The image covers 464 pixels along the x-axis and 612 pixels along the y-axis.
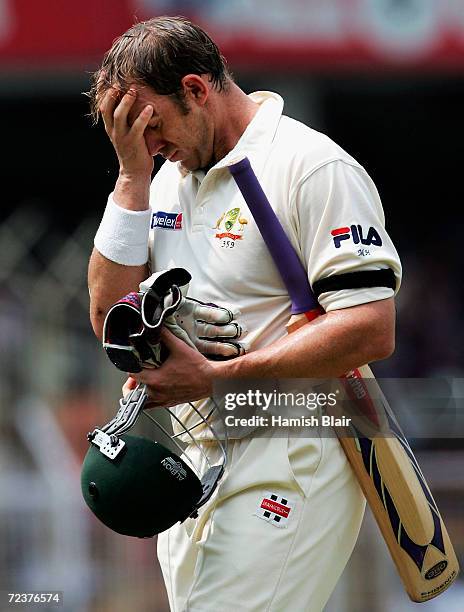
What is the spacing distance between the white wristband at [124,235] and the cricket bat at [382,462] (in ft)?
0.83

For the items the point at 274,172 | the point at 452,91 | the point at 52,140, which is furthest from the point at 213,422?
the point at 52,140

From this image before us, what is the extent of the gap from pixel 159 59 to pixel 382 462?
1066 mm

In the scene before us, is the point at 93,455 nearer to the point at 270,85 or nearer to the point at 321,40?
the point at 321,40

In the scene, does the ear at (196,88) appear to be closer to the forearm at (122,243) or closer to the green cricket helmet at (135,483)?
the forearm at (122,243)

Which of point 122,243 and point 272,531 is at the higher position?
point 122,243

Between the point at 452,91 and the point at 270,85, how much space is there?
2.21m

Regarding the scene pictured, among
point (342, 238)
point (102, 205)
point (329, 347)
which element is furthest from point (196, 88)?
point (102, 205)

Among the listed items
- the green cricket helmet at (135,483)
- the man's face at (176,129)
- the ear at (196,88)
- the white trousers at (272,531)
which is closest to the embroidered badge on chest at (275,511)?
the white trousers at (272,531)

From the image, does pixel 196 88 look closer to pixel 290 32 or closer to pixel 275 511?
pixel 275 511

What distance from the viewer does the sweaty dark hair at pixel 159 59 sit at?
2793 mm

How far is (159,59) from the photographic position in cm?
280

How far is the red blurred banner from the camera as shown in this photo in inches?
326

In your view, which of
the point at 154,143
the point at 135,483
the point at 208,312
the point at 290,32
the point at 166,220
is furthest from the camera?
the point at 290,32

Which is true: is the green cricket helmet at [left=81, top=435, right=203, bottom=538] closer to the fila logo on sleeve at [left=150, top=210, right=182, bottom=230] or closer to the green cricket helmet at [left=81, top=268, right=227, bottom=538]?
the green cricket helmet at [left=81, top=268, right=227, bottom=538]
